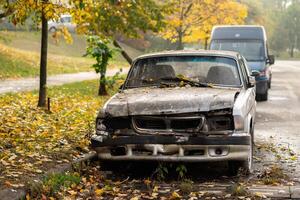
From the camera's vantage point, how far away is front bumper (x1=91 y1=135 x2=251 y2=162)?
6.77m

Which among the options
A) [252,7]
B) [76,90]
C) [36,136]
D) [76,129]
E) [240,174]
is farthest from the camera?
[252,7]

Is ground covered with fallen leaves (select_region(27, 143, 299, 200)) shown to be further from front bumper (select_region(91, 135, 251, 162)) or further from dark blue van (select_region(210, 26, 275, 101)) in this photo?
dark blue van (select_region(210, 26, 275, 101))

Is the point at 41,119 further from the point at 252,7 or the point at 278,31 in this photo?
the point at 278,31

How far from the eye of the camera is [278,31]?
333 ft

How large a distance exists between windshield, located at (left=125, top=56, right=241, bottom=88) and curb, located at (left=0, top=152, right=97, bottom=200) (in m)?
1.24

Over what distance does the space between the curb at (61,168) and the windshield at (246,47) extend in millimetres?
11675

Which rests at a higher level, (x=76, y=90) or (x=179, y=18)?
(x=179, y=18)

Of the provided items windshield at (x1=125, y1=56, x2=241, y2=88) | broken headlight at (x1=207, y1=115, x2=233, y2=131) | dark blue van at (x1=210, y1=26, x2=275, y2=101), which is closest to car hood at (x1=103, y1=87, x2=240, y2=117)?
broken headlight at (x1=207, y1=115, x2=233, y2=131)

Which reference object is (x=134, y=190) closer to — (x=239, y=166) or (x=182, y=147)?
(x=182, y=147)

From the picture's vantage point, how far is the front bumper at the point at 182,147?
6773mm

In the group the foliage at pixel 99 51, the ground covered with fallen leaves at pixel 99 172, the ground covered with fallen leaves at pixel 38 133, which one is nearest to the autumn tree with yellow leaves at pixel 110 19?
the foliage at pixel 99 51

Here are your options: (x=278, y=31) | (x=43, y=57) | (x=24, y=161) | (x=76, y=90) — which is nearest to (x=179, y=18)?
(x=76, y=90)

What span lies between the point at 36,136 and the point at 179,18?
71.1ft

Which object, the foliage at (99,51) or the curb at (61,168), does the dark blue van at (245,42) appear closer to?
the foliage at (99,51)
